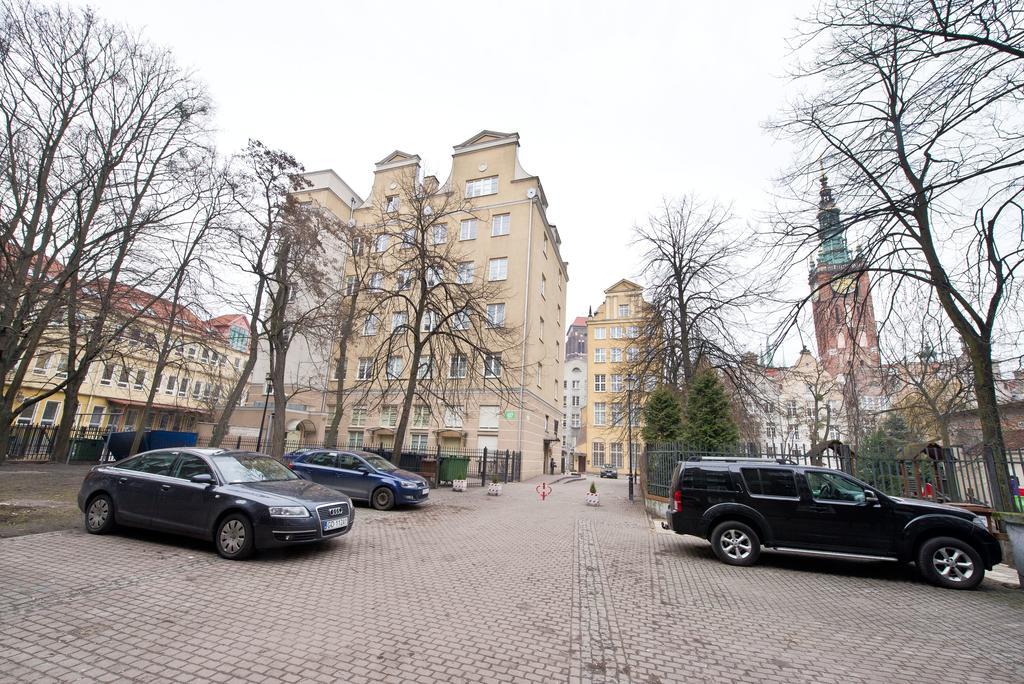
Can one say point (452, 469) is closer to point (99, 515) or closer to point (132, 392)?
point (99, 515)

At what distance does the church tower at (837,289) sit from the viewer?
8.63 meters


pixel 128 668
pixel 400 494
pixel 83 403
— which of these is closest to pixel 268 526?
pixel 128 668

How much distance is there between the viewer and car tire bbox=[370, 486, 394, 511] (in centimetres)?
1309

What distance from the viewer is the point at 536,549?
29.5 ft

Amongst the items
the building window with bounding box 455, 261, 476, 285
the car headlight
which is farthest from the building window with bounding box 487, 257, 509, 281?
the car headlight

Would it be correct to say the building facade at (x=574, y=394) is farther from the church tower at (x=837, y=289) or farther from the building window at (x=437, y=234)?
the church tower at (x=837, y=289)

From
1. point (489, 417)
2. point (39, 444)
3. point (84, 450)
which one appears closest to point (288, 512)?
point (489, 417)

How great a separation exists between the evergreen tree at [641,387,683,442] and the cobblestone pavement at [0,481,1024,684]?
955cm

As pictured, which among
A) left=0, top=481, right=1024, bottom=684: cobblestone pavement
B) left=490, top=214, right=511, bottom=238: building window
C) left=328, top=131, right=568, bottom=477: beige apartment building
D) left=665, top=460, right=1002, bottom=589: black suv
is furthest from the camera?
left=490, top=214, right=511, bottom=238: building window

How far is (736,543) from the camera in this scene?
27.2 feet

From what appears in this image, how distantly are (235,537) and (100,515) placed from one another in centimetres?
289

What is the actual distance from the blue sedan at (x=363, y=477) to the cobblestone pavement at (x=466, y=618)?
4785 millimetres

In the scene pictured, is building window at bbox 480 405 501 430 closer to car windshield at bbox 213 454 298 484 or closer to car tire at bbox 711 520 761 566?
car windshield at bbox 213 454 298 484

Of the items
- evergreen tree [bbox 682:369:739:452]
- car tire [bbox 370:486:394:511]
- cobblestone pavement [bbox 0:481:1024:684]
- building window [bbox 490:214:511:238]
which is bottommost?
cobblestone pavement [bbox 0:481:1024:684]
